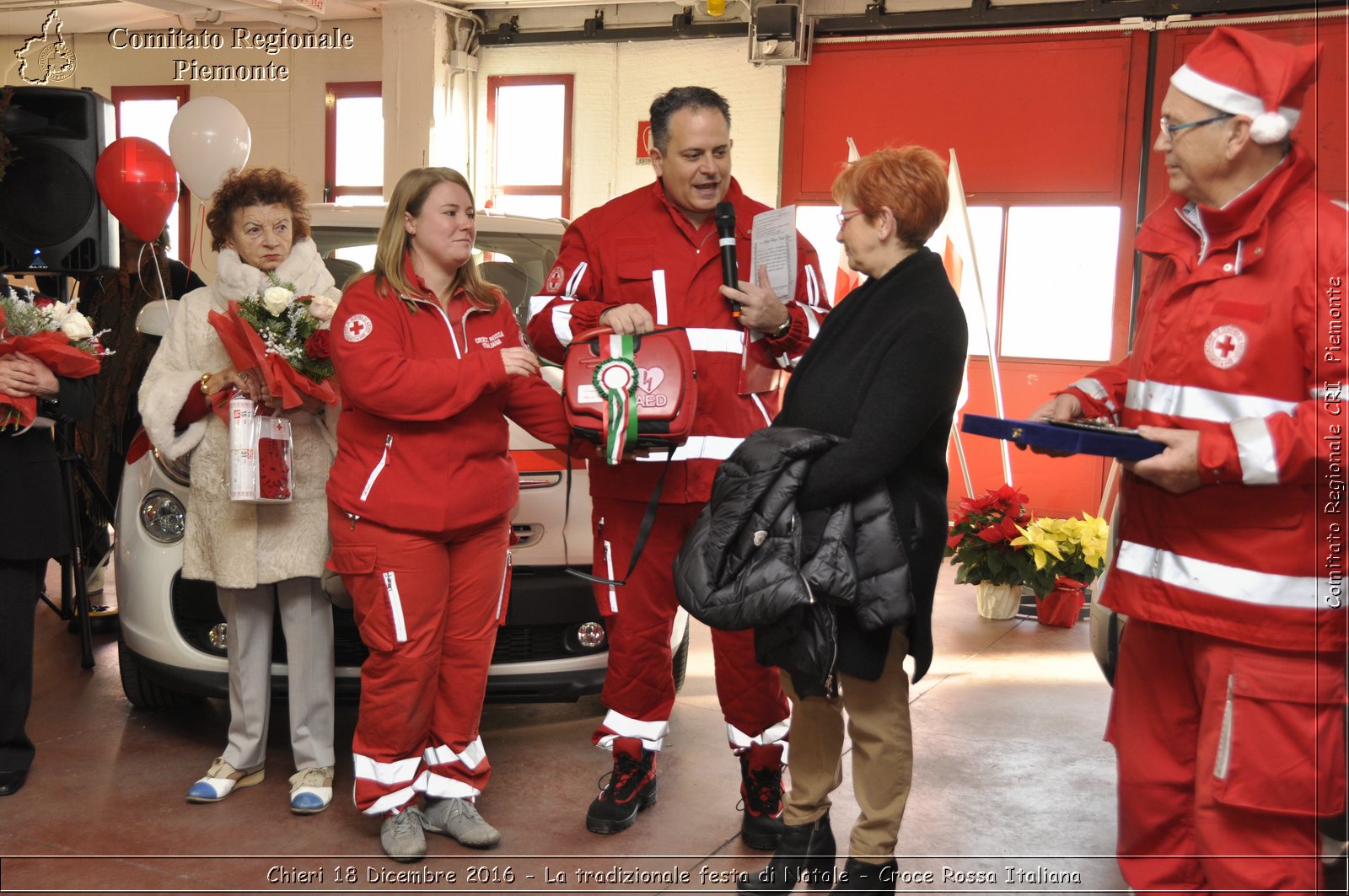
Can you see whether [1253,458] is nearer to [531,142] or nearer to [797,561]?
[797,561]

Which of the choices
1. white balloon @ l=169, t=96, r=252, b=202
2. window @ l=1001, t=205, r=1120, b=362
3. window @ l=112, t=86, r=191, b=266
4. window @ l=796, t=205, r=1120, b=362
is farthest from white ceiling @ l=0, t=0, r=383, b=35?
window @ l=1001, t=205, r=1120, b=362

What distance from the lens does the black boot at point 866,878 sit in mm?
2717

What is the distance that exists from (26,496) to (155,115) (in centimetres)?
1096

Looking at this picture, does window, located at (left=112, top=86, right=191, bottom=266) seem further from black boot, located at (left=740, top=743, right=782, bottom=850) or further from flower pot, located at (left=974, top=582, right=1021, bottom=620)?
black boot, located at (left=740, top=743, right=782, bottom=850)

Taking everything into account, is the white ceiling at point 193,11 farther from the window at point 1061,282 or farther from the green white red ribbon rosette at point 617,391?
the green white red ribbon rosette at point 617,391

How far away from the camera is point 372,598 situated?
10.3ft

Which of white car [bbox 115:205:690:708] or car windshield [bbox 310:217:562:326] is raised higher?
car windshield [bbox 310:217:562:326]

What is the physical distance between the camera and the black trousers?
3.53m

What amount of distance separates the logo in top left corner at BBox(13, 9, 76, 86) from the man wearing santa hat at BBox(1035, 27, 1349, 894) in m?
13.1

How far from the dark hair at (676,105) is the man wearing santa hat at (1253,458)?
4.05 ft

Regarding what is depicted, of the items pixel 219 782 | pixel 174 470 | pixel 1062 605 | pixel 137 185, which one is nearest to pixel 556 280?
pixel 174 470

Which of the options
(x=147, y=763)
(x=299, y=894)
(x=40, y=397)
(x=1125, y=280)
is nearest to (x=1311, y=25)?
(x=299, y=894)

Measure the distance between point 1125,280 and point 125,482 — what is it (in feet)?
25.3

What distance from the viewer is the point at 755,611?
8.45 ft
